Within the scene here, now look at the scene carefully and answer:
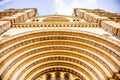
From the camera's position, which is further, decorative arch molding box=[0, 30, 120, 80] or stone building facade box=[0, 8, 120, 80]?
stone building facade box=[0, 8, 120, 80]

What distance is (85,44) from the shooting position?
14070 mm

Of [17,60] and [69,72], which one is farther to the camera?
[69,72]

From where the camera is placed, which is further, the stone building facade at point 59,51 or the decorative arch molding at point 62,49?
the stone building facade at point 59,51

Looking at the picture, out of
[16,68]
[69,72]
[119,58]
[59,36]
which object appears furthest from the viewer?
[59,36]

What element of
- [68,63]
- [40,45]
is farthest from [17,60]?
[68,63]

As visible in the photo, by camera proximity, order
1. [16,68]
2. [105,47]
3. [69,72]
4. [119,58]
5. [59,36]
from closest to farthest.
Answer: [119,58] < [16,68] < [105,47] < [69,72] < [59,36]

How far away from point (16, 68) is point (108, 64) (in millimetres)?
6532

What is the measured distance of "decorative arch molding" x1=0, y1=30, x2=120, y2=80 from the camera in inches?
436

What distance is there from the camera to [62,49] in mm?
14641

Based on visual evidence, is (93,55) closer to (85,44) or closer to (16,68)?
(85,44)

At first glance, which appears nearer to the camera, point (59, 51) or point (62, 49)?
point (59, 51)

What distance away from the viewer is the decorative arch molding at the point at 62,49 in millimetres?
11086

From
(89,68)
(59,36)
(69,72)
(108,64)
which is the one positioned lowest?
(69,72)

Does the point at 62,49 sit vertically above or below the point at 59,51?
above
